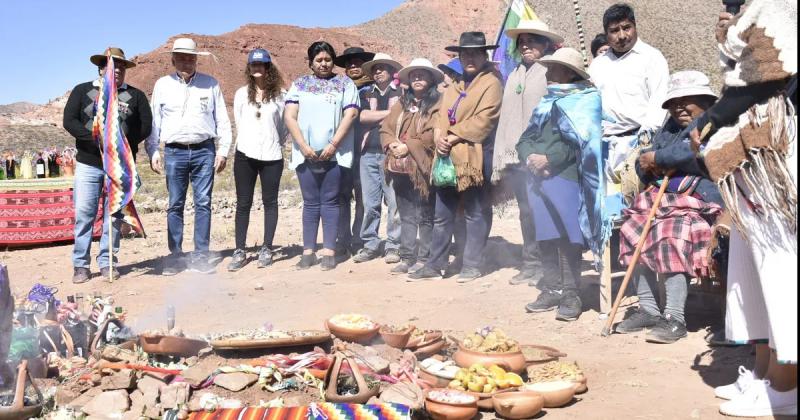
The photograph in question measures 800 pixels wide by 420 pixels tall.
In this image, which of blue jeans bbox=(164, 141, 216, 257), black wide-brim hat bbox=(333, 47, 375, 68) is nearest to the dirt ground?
blue jeans bbox=(164, 141, 216, 257)

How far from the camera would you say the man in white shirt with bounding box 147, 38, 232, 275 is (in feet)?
26.0

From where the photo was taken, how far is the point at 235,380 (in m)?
4.07

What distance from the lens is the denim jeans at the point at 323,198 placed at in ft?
26.6

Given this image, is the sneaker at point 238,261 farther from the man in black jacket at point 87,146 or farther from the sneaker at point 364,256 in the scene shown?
the man in black jacket at point 87,146

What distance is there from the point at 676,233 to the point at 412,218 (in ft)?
11.2

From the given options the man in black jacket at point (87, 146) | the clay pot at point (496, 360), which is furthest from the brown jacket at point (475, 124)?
the man in black jacket at point (87, 146)

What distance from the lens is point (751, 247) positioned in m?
3.37

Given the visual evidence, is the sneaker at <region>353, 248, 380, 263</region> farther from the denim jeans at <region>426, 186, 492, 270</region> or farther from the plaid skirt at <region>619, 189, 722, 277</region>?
the plaid skirt at <region>619, 189, 722, 277</region>

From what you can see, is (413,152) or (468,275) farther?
(413,152)

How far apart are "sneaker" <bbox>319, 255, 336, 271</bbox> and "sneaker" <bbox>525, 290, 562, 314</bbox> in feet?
8.62

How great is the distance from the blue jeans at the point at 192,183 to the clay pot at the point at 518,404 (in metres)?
4.97

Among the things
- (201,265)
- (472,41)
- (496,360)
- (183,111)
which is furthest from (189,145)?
(496,360)

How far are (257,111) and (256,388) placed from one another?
4.59 metres

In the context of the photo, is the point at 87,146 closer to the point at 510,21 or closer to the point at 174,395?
the point at 174,395
